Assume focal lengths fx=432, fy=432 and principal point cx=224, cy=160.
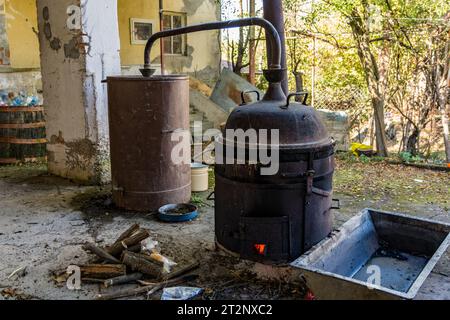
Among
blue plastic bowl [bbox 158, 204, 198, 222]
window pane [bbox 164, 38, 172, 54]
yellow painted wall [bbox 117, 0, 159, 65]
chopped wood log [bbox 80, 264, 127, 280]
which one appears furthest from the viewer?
window pane [bbox 164, 38, 172, 54]

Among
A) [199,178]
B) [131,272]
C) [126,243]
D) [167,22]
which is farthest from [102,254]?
[167,22]

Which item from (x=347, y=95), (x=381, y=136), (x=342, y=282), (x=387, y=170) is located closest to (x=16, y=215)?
Result: (x=342, y=282)

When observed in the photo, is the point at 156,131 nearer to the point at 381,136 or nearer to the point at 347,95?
the point at 381,136

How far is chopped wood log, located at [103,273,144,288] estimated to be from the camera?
3263mm

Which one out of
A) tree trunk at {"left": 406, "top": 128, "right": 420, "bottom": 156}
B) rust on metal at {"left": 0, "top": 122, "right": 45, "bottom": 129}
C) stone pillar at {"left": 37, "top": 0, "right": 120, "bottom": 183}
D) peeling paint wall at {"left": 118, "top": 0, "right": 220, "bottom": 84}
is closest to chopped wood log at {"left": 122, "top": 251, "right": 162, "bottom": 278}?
stone pillar at {"left": 37, "top": 0, "right": 120, "bottom": 183}

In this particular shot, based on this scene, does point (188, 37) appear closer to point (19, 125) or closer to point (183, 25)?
point (183, 25)

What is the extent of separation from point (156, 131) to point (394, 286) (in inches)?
112

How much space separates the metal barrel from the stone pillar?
92 centimetres

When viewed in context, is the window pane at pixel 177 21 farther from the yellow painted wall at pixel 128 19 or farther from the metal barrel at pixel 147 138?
the metal barrel at pixel 147 138

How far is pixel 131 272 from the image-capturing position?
3.46 metres

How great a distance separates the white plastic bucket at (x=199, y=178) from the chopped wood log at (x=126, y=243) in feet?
6.49

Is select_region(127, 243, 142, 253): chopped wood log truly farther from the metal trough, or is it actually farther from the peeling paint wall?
the peeling paint wall

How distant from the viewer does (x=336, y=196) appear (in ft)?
17.9

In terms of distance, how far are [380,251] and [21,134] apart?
580 centimetres
